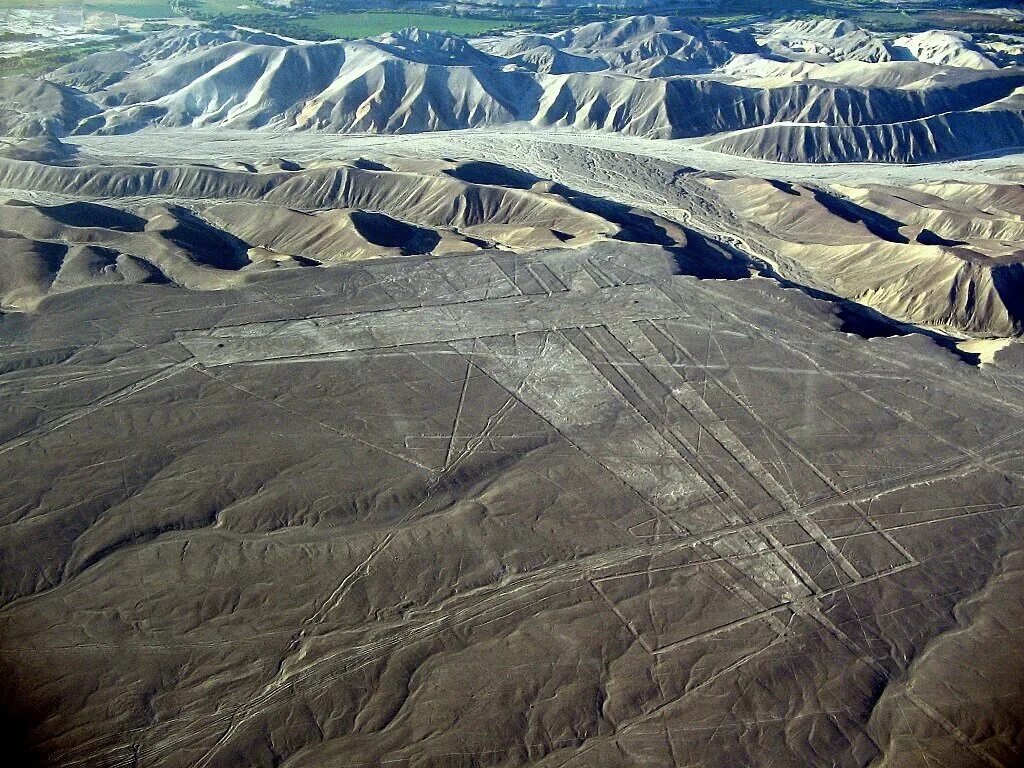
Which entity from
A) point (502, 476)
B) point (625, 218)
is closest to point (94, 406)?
point (502, 476)

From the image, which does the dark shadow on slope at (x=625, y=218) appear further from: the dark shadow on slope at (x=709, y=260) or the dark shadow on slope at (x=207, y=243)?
the dark shadow on slope at (x=207, y=243)

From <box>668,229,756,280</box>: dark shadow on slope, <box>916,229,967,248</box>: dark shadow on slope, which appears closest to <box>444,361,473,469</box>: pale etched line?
<box>668,229,756,280</box>: dark shadow on slope

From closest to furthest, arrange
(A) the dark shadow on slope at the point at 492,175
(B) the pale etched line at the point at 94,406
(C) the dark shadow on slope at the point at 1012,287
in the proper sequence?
1. (B) the pale etched line at the point at 94,406
2. (C) the dark shadow on slope at the point at 1012,287
3. (A) the dark shadow on slope at the point at 492,175

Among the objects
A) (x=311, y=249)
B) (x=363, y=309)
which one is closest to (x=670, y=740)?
(x=363, y=309)

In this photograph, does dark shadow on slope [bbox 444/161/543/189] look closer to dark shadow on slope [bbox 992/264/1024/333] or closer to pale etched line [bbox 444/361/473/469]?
pale etched line [bbox 444/361/473/469]

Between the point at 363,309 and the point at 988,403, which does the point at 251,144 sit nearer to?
the point at 363,309

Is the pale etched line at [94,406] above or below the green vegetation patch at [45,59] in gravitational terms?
above

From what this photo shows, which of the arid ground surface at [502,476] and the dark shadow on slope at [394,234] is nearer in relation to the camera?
the arid ground surface at [502,476]

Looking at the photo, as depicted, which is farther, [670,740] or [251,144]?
[251,144]

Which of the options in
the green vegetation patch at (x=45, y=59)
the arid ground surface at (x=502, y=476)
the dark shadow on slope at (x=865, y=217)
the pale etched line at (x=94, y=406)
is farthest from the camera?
the green vegetation patch at (x=45, y=59)

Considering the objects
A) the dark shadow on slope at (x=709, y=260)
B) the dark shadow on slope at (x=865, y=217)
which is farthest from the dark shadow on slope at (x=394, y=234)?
the dark shadow on slope at (x=865, y=217)

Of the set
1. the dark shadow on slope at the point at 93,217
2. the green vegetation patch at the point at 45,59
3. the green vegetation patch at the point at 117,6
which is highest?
the green vegetation patch at the point at 117,6
